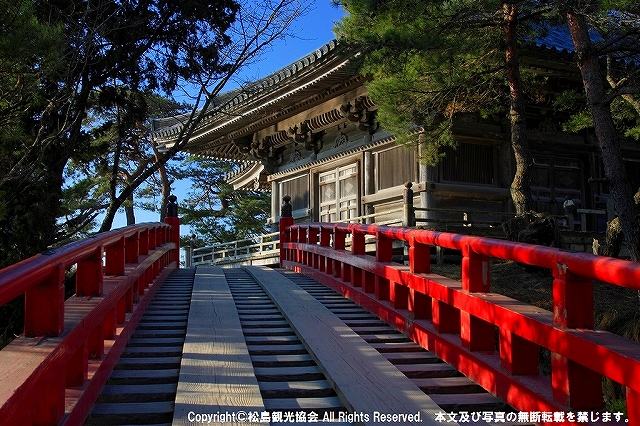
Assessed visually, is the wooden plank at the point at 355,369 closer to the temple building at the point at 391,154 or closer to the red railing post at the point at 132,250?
the red railing post at the point at 132,250

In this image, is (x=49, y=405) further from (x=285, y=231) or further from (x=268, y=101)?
(x=268, y=101)

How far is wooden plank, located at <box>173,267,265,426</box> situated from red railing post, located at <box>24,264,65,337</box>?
0.79m


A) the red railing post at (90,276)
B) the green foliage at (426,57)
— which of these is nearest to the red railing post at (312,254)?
the green foliage at (426,57)

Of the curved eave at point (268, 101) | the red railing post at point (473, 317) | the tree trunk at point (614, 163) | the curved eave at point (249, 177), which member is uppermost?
the curved eave at point (268, 101)

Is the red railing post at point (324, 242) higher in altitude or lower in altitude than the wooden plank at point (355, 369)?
higher

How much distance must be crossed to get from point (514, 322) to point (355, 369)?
44.5 inches

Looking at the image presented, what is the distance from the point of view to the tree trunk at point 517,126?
29.1 feet

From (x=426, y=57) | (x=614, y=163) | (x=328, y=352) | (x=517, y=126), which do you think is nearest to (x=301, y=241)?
(x=517, y=126)

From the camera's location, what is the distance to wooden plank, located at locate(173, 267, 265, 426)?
3459mm

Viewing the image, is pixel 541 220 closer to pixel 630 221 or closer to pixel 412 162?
pixel 630 221

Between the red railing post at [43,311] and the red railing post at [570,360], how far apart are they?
254 centimetres

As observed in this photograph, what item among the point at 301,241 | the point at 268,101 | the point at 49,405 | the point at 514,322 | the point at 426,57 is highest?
the point at 268,101

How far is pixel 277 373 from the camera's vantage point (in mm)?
4172

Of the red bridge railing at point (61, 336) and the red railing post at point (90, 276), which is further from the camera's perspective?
the red railing post at point (90, 276)
